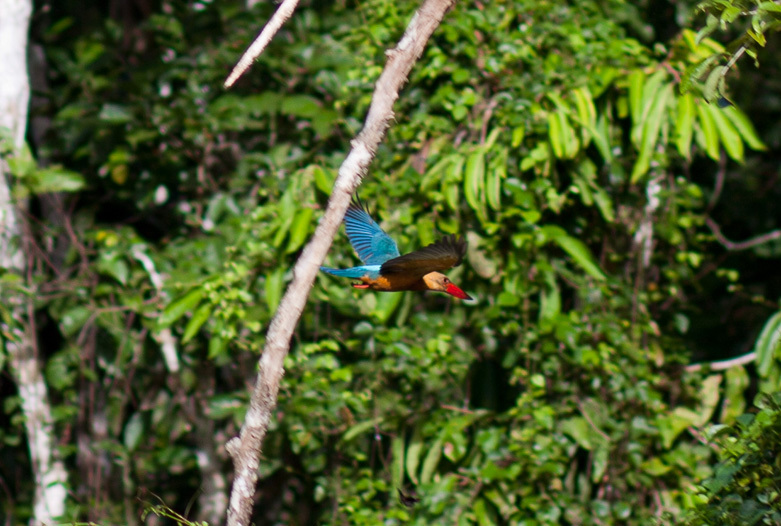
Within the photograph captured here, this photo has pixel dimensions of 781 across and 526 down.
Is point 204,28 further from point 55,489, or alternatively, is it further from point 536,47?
point 55,489

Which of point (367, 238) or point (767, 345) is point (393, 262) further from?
point (767, 345)

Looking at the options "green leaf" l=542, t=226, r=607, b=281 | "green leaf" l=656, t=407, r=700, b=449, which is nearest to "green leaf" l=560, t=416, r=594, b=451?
"green leaf" l=656, t=407, r=700, b=449

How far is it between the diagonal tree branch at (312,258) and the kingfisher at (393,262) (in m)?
0.29

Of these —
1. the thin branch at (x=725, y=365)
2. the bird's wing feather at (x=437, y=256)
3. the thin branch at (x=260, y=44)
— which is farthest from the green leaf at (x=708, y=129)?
the thin branch at (x=260, y=44)

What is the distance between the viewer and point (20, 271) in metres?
3.17

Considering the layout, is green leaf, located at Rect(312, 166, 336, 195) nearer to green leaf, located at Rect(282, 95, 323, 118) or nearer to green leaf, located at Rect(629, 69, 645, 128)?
green leaf, located at Rect(282, 95, 323, 118)

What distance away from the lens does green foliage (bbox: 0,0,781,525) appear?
2688 mm

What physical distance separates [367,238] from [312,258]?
0.79 m

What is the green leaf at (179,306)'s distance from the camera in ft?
8.85

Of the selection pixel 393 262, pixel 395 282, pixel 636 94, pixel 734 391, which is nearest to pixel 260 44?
pixel 393 262

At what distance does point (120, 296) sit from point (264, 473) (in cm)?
81

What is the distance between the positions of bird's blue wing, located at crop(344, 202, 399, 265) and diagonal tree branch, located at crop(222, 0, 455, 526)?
2.24 ft

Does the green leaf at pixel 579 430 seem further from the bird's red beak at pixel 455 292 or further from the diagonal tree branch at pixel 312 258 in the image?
the diagonal tree branch at pixel 312 258

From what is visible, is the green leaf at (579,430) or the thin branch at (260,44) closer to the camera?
the thin branch at (260,44)
